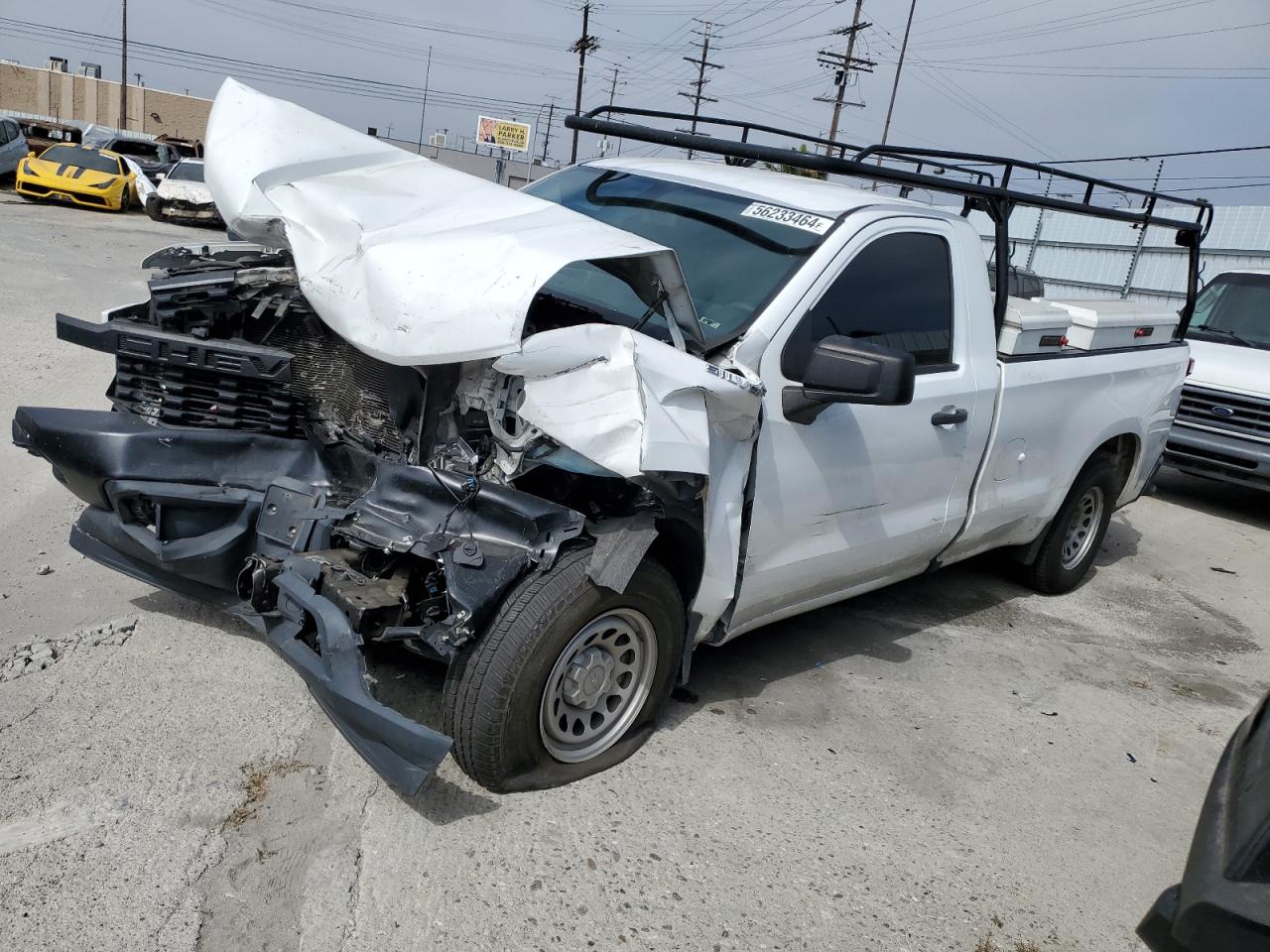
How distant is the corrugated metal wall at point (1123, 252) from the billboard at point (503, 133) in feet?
175

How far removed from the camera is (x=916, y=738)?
3.97m

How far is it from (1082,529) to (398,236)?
14.7ft

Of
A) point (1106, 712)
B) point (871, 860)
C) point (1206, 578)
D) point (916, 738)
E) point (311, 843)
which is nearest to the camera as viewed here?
point (311, 843)

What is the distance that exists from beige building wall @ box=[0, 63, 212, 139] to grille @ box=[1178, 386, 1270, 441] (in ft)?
216

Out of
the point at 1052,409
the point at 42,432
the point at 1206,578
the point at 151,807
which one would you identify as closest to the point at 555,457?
the point at 151,807

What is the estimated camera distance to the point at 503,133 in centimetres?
6700

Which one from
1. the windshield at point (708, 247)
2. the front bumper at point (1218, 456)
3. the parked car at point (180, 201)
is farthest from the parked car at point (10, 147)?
the front bumper at point (1218, 456)

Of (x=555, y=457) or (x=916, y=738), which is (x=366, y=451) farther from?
(x=916, y=738)

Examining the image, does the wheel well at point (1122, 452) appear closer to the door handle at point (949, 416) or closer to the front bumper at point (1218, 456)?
the door handle at point (949, 416)

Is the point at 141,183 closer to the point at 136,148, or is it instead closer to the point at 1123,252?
the point at 136,148

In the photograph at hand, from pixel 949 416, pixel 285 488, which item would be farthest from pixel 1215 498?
pixel 285 488

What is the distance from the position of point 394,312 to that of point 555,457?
652 millimetres

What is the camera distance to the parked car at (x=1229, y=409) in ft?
26.4

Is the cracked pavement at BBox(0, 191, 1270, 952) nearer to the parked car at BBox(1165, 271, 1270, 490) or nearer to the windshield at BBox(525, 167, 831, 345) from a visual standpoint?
the windshield at BBox(525, 167, 831, 345)
